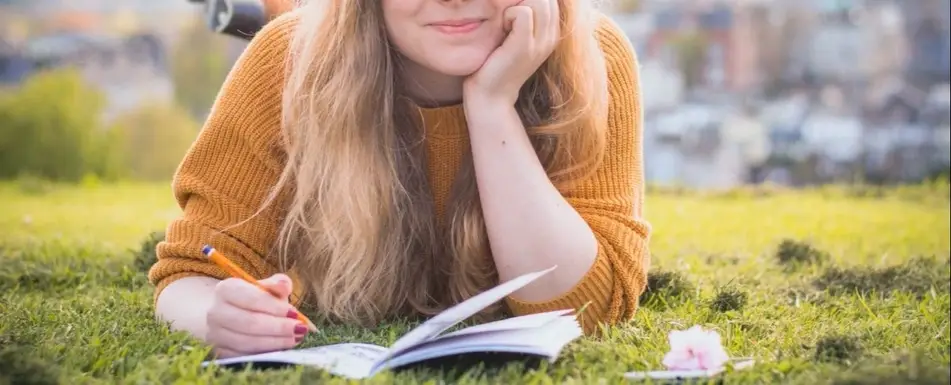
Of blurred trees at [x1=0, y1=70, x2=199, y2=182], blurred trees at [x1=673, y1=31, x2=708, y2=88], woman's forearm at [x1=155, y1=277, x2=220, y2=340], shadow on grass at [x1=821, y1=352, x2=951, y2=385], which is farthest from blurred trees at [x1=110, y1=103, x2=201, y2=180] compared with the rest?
shadow on grass at [x1=821, y1=352, x2=951, y2=385]

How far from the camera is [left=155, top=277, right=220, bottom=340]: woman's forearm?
1451 mm

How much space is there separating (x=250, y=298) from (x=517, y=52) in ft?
1.67

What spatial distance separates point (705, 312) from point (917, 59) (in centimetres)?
373

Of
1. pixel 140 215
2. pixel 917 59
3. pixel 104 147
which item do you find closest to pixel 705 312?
pixel 140 215

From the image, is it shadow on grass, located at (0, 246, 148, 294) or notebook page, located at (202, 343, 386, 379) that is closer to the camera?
notebook page, located at (202, 343, 386, 379)

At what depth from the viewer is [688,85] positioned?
5547 mm

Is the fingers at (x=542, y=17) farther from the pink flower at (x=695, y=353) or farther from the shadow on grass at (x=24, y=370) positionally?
the shadow on grass at (x=24, y=370)

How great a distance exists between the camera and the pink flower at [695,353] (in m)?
1.23

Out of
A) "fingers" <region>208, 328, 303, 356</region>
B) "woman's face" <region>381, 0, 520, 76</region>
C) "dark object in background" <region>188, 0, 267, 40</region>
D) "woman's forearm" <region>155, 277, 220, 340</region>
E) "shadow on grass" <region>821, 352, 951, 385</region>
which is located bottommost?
"woman's forearm" <region>155, 277, 220, 340</region>

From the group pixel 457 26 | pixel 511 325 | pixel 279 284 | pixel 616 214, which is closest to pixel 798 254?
pixel 616 214

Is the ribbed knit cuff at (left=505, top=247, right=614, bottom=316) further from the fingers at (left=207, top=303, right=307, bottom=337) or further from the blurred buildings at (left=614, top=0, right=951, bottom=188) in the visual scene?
the blurred buildings at (left=614, top=0, right=951, bottom=188)

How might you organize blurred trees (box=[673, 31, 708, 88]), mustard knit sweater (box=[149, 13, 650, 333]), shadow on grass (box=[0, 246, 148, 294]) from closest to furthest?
mustard knit sweater (box=[149, 13, 650, 333])
shadow on grass (box=[0, 246, 148, 294])
blurred trees (box=[673, 31, 708, 88])

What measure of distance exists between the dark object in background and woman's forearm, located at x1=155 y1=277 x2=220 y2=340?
895 mm

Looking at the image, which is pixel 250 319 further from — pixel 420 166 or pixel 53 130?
pixel 53 130
